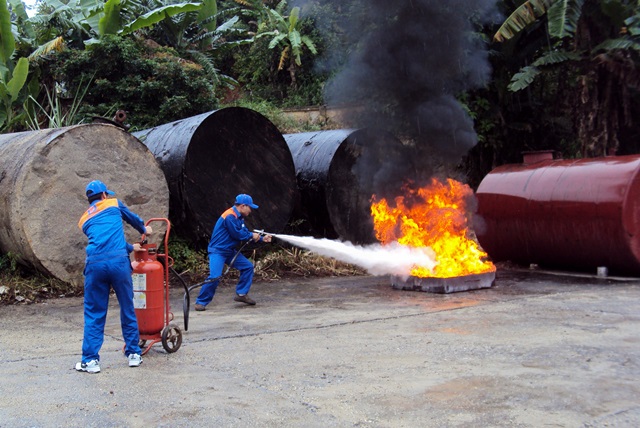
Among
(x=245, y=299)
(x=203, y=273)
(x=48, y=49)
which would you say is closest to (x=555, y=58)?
(x=203, y=273)

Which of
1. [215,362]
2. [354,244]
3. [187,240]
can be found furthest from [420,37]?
[215,362]

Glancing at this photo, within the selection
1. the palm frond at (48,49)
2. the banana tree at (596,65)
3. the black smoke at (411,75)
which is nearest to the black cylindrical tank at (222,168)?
the black smoke at (411,75)

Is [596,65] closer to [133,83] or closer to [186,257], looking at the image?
[186,257]

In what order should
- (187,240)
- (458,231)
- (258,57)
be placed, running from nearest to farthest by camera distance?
(458,231) < (187,240) < (258,57)

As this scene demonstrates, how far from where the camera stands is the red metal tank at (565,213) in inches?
390

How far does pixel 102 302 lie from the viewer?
5.52 meters

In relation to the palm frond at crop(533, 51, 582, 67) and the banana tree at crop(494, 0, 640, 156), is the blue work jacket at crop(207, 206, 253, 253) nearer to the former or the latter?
the banana tree at crop(494, 0, 640, 156)

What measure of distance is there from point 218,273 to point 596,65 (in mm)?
9910

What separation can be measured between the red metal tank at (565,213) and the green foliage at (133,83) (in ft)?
22.2

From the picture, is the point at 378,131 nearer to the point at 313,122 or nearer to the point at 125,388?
the point at 125,388

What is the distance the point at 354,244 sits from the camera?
1243 centimetres

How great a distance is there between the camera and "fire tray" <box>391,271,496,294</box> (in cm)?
921

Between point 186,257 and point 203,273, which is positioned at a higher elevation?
point 186,257

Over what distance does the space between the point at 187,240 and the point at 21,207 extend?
268cm
